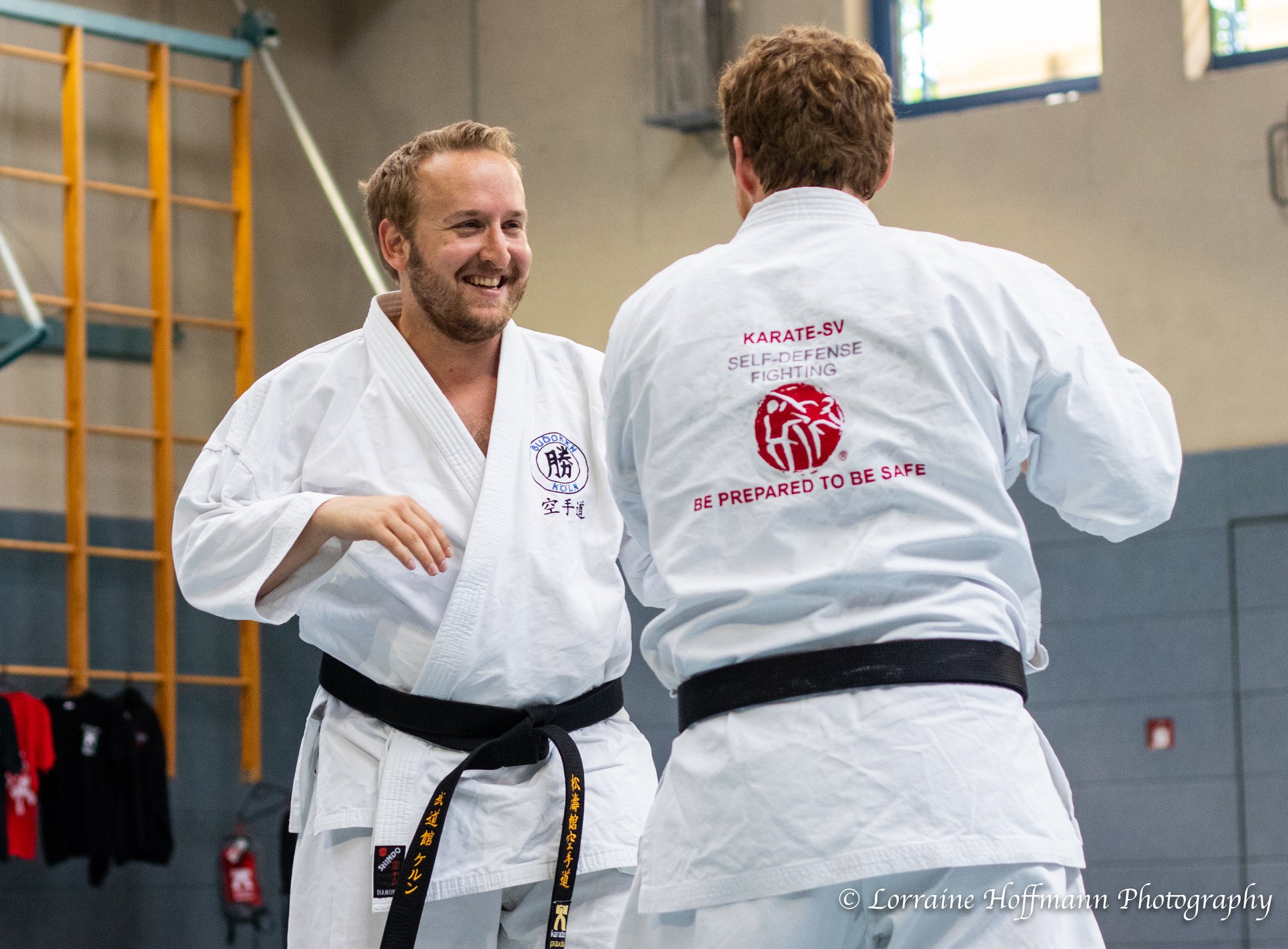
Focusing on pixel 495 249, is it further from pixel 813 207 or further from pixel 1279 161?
pixel 1279 161

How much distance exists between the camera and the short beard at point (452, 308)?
8.29ft

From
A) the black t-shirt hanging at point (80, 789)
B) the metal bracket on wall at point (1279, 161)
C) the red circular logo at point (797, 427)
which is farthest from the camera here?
the black t-shirt hanging at point (80, 789)

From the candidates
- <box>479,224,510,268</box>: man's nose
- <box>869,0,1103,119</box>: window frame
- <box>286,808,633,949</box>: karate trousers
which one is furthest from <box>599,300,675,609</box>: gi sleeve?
<box>869,0,1103,119</box>: window frame

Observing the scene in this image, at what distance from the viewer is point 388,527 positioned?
2.10m

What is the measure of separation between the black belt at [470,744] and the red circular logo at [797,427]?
2.67 ft

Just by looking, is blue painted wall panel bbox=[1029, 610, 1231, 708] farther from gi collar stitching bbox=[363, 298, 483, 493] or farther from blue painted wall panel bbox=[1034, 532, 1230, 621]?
gi collar stitching bbox=[363, 298, 483, 493]

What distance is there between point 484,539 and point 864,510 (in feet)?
2.84

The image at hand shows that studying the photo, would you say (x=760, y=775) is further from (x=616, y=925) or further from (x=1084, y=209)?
(x=1084, y=209)

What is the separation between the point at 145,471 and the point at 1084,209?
3.96 metres

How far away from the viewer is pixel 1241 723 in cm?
520

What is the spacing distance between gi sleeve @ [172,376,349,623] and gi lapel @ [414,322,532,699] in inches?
7.0

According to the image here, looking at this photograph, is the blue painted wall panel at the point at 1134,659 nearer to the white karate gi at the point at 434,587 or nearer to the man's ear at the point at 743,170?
the white karate gi at the point at 434,587

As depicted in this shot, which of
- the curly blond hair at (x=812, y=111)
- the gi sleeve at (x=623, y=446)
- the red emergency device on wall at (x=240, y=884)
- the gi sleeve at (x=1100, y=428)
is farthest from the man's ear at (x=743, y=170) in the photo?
the red emergency device on wall at (x=240, y=884)

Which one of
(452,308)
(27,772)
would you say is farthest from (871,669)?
(27,772)
